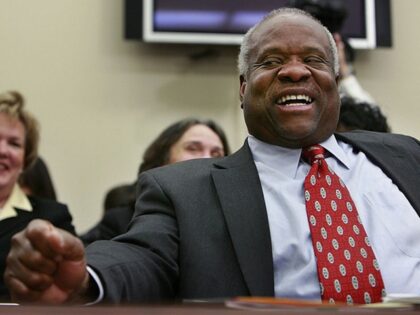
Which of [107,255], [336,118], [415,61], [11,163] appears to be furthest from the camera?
[415,61]

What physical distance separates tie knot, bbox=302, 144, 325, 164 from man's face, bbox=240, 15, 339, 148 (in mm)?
12

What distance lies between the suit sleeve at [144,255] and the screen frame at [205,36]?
2375 millimetres

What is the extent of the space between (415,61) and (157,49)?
1.39 m

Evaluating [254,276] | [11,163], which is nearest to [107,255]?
[254,276]

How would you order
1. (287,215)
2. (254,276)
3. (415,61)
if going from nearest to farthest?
(254,276) → (287,215) → (415,61)

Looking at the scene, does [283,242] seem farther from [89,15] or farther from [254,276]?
[89,15]

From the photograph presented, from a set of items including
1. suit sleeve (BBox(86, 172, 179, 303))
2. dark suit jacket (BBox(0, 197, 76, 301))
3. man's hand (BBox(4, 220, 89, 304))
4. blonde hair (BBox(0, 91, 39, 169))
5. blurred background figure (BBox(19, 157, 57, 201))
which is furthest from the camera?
blurred background figure (BBox(19, 157, 57, 201))

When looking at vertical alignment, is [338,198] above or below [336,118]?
below

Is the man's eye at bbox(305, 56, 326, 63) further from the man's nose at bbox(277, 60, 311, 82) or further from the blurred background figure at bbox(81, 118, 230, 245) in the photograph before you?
the blurred background figure at bbox(81, 118, 230, 245)

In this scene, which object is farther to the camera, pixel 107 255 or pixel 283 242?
pixel 283 242

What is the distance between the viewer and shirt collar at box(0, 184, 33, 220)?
2.52 meters

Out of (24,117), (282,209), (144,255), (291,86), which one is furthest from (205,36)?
(144,255)

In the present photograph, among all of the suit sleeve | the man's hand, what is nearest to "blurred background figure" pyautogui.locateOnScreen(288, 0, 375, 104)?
the suit sleeve

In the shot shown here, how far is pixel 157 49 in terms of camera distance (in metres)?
4.06
